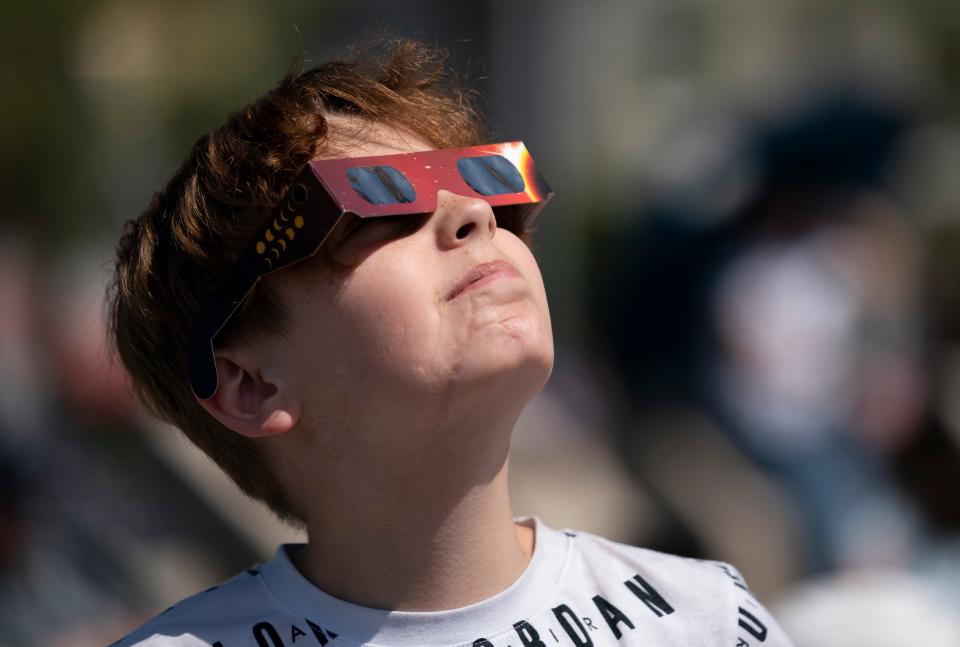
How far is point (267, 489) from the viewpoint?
2.03 m

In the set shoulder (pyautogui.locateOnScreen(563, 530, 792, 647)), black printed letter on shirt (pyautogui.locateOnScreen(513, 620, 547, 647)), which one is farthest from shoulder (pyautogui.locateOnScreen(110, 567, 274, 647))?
shoulder (pyautogui.locateOnScreen(563, 530, 792, 647))

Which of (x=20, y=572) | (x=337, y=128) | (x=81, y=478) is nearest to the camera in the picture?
(x=337, y=128)

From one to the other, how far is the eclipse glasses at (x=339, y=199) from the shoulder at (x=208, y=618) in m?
0.32

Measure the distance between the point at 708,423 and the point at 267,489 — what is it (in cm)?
351

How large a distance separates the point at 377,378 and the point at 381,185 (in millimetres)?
286

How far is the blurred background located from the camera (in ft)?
15.9

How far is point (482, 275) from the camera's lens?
5.70ft

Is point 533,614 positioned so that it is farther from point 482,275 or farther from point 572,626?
point 482,275

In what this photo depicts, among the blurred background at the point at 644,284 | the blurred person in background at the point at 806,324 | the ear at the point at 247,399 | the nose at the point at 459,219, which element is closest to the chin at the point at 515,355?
the nose at the point at 459,219

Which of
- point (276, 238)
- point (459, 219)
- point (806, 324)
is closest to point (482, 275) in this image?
point (459, 219)

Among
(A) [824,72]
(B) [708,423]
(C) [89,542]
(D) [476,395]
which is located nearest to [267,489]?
(D) [476,395]

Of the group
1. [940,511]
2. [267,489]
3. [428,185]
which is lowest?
[940,511]

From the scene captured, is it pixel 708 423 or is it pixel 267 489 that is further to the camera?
pixel 708 423

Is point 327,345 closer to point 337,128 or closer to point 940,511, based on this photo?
point 337,128
